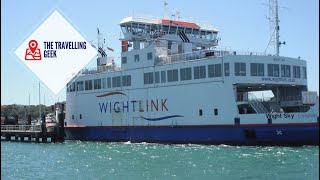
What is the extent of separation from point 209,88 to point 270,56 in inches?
163

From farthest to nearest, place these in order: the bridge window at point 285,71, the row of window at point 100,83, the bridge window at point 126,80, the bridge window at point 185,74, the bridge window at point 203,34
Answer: the bridge window at point 203,34 < the row of window at point 100,83 < the bridge window at point 126,80 < the bridge window at point 185,74 < the bridge window at point 285,71

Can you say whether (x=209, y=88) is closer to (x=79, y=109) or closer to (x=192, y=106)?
(x=192, y=106)

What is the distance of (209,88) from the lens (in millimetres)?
28766

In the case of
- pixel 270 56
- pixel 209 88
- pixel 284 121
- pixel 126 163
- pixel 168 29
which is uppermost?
pixel 168 29

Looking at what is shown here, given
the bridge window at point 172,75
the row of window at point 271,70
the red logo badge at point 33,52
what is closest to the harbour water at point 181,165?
the red logo badge at point 33,52

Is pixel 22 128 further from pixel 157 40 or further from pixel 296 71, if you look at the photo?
pixel 296 71

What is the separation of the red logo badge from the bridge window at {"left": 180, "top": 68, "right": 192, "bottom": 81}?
17.1m

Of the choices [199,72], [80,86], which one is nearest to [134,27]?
[80,86]

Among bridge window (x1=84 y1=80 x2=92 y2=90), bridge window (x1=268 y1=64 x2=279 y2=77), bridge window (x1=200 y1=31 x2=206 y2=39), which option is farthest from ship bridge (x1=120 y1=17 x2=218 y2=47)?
A: bridge window (x1=268 y1=64 x2=279 y2=77)

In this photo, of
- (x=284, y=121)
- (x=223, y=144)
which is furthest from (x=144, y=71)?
(x=284, y=121)

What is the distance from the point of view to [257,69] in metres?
28.4

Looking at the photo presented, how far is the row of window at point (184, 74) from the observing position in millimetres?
28328

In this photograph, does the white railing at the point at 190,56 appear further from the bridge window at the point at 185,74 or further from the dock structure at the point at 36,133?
the dock structure at the point at 36,133

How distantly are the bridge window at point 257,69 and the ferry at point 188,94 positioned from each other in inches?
2.3
